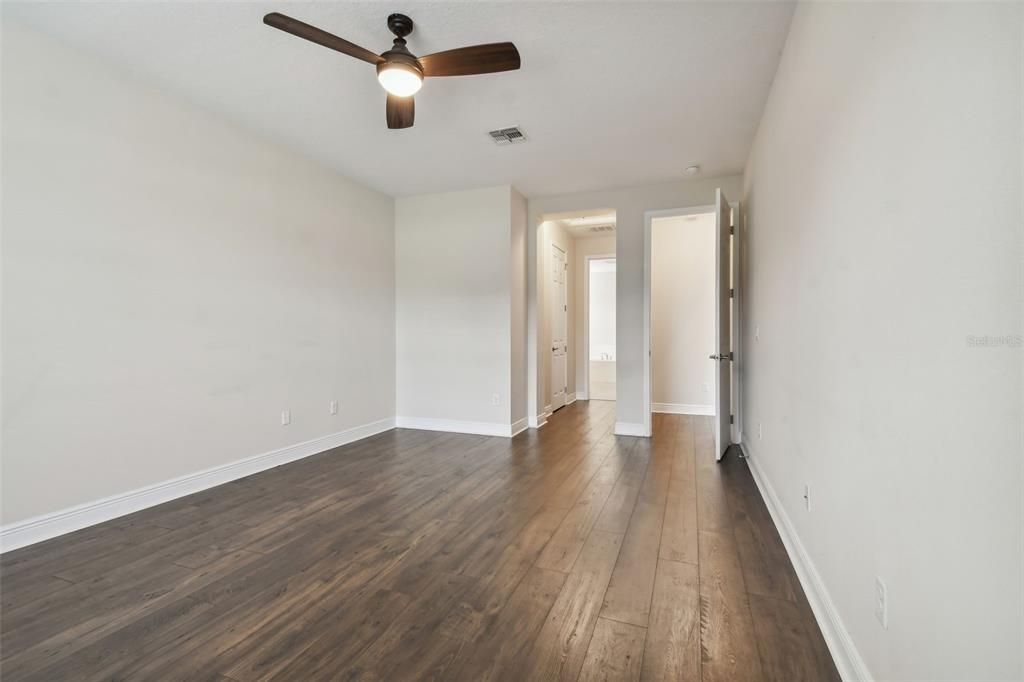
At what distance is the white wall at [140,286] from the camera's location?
2.26m

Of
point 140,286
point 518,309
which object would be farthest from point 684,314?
point 140,286

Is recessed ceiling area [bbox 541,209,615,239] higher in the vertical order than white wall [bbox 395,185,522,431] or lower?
higher

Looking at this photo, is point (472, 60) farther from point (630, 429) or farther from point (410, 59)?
point (630, 429)

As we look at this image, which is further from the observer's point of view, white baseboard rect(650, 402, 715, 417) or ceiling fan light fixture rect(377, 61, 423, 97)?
white baseboard rect(650, 402, 715, 417)

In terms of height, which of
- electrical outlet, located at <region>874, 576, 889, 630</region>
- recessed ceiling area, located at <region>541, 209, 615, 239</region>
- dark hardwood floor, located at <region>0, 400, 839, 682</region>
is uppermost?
recessed ceiling area, located at <region>541, 209, 615, 239</region>

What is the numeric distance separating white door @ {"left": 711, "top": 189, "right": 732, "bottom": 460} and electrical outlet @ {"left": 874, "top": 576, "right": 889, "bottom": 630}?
2518mm

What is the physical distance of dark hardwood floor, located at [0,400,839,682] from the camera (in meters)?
1.46

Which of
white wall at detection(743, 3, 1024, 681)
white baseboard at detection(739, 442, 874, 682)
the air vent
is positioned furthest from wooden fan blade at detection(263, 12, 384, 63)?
white baseboard at detection(739, 442, 874, 682)

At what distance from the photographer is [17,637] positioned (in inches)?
62.4

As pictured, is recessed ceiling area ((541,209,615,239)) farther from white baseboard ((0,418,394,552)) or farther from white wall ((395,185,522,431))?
white baseboard ((0,418,394,552))

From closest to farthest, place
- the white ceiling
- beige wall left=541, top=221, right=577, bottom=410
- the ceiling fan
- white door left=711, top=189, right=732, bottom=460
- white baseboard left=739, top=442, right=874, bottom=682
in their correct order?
white baseboard left=739, top=442, right=874, bottom=682 → the ceiling fan → the white ceiling → white door left=711, top=189, right=732, bottom=460 → beige wall left=541, top=221, right=577, bottom=410

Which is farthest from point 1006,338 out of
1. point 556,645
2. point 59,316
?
point 59,316

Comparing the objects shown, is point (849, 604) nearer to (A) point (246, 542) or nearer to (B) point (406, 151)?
(A) point (246, 542)

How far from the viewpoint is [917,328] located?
985 mm
